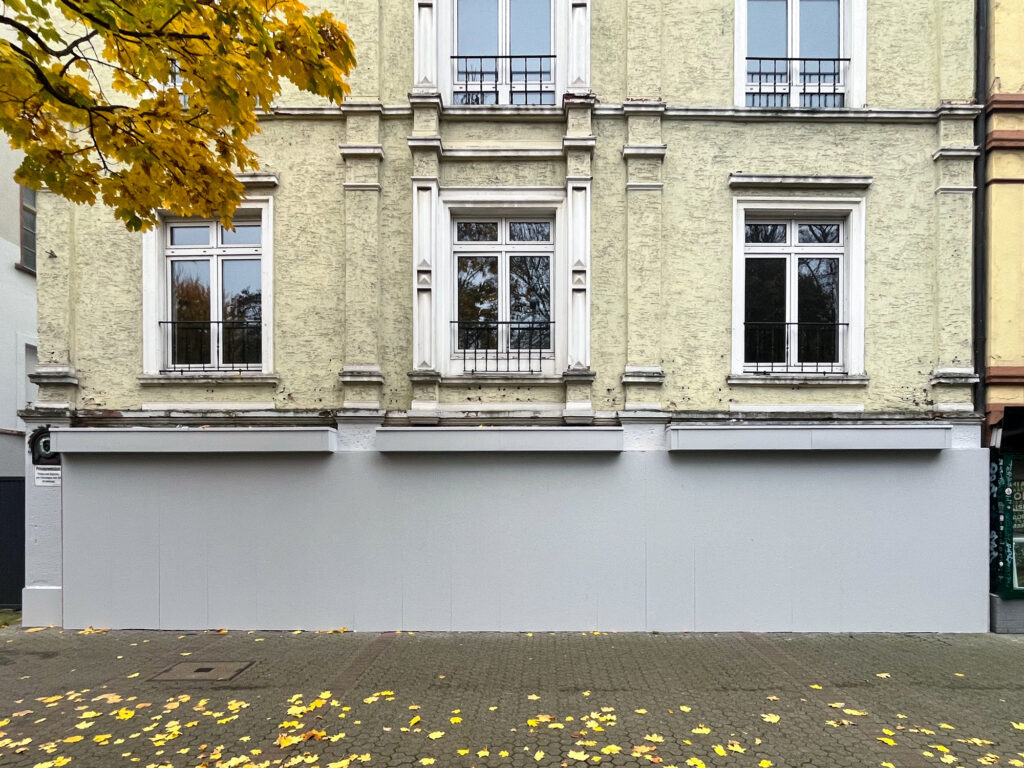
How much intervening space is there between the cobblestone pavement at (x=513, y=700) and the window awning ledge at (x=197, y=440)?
2145 millimetres

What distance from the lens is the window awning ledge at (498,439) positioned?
6590 mm

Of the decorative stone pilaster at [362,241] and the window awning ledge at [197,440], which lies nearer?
the window awning ledge at [197,440]

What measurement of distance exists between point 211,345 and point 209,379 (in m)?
0.54

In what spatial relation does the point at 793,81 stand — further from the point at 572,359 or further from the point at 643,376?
the point at 572,359

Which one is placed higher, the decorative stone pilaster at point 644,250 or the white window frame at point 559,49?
the white window frame at point 559,49

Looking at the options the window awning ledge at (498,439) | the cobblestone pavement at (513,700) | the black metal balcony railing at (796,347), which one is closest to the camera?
the cobblestone pavement at (513,700)

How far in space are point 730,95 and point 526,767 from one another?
7.32 m

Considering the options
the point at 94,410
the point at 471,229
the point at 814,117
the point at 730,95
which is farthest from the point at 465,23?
the point at 94,410

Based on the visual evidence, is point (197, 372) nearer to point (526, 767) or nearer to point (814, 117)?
point (526, 767)

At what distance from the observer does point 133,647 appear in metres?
6.31

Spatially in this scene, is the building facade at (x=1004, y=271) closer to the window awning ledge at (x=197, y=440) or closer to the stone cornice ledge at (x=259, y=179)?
the window awning ledge at (x=197, y=440)

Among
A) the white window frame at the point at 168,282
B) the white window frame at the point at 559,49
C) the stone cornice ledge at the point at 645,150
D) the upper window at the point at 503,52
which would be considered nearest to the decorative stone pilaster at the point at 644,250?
Result: the stone cornice ledge at the point at 645,150

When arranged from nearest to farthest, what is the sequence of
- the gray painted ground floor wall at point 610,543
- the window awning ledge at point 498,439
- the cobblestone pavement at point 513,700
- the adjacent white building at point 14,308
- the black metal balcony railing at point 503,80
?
the cobblestone pavement at point 513,700
the window awning ledge at point 498,439
the gray painted ground floor wall at point 610,543
the black metal balcony railing at point 503,80
the adjacent white building at point 14,308

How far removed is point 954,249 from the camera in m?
6.88
